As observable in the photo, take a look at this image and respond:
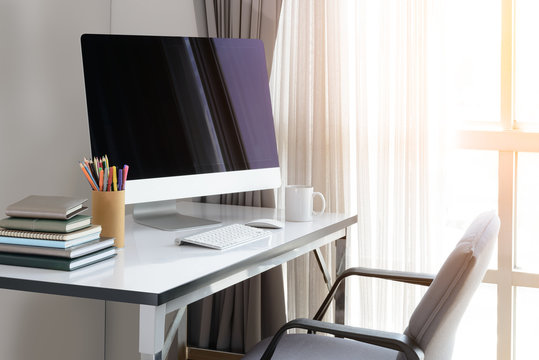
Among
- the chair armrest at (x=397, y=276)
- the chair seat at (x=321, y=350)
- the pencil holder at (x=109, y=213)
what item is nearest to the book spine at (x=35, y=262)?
the pencil holder at (x=109, y=213)

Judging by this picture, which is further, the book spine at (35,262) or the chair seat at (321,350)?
the chair seat at (321,350)

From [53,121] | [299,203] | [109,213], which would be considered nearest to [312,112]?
[299,203]

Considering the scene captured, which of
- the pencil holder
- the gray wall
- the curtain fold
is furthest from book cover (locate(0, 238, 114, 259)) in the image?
the curtain fold

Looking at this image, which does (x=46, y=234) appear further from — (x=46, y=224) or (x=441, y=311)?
(x=441, y=311)

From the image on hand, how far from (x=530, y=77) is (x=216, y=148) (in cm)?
110

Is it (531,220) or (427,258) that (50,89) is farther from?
(531,220)

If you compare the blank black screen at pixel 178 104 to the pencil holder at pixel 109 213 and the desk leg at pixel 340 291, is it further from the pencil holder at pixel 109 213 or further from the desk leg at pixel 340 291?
the desk leg at pixel 340 291

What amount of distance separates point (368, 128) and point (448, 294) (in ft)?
3.71

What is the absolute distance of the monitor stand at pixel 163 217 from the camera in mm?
1919

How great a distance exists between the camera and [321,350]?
1.78 m

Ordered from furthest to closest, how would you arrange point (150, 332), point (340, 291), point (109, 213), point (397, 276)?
point (340, 291), point (397, 276), point (109, 213), point (150, 332)

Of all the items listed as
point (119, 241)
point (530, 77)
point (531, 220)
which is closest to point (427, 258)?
point (531, 220)

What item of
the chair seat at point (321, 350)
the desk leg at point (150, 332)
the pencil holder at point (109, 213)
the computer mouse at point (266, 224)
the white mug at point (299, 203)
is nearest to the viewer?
the desk leg at point (150, 332)

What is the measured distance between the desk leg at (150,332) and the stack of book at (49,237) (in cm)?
23
